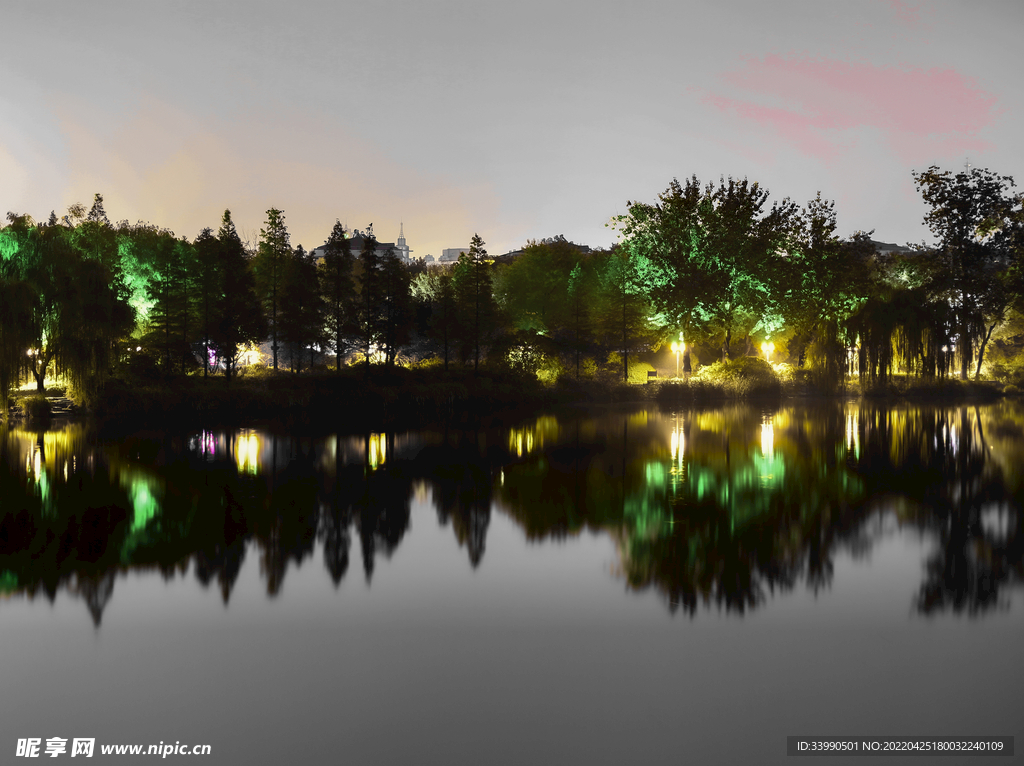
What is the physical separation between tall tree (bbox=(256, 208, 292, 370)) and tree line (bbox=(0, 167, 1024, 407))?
141 mm

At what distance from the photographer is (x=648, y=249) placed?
2355 inches

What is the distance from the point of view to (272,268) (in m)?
53.4

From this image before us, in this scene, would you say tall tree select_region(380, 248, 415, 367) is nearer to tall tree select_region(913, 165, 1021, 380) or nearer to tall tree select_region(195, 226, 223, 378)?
tall tree select_region(195, 226, 223, 378)

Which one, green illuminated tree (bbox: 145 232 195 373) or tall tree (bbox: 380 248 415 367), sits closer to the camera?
Result: green illuminated tree (bbox: 145 232 195 373)

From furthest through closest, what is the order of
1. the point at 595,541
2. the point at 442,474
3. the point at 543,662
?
the point at 442,474 → the point at 595,541 → the point at 543,662

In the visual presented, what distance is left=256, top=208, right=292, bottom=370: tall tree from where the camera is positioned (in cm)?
5271

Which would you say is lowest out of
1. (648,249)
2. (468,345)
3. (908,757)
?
(908,757)

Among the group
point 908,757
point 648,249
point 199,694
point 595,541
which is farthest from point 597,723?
point 648,249

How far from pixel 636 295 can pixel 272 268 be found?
27.4 m

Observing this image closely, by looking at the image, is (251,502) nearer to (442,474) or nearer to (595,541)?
(442,474)

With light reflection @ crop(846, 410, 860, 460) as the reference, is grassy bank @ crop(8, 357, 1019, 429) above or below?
above

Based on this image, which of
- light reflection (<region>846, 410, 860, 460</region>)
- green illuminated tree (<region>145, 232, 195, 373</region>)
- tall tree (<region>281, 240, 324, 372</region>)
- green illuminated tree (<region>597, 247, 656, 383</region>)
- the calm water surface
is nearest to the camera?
the calm water surface

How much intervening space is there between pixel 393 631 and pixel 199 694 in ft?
7.31

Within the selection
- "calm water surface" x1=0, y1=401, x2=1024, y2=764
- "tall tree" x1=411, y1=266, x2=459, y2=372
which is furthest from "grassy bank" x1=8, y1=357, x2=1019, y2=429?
"calm water surface" x1=0, y1=401, x2=1024, y2=764
